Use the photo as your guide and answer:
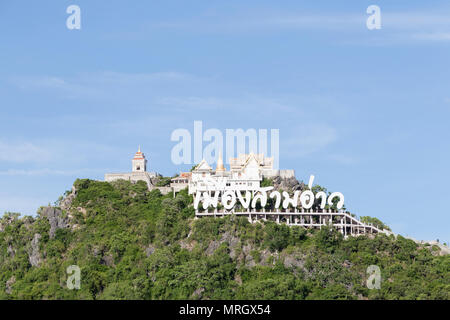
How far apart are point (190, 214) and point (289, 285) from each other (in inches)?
968

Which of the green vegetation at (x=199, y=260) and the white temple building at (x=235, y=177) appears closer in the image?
the green vegetation at (x=199, y=260)

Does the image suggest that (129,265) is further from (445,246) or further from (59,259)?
(445,246)

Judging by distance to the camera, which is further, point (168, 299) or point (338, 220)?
point (338, 220)

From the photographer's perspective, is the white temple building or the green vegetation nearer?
the green vegetation

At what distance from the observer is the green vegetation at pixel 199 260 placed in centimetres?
17600

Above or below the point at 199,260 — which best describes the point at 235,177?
above

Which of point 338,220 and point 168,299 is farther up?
point 338,220

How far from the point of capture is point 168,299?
174875 millimetres

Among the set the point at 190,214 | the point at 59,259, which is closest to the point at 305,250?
the point at 190,214

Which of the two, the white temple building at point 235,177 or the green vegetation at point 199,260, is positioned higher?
the white temple building at point 235,177

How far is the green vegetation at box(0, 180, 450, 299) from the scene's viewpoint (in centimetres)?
17600

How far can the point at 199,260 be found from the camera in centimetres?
18188

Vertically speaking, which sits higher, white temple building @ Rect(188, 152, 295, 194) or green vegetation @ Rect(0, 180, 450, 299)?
white temple building @ Rect(188, 152, 295, 194)

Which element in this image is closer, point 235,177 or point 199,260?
point 199,260
